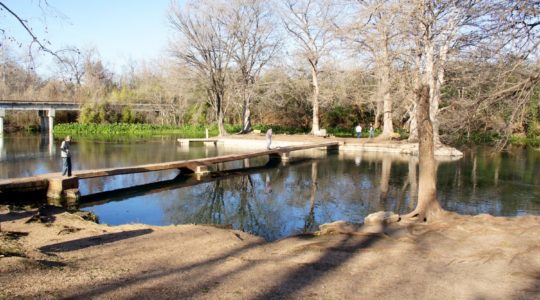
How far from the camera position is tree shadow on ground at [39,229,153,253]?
22.8 ft

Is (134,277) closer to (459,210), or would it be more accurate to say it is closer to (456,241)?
(456,241)

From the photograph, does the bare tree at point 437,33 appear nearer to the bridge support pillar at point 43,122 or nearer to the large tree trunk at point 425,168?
the large tree trunk at point 425,168

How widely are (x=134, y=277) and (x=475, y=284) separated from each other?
3.97 meters

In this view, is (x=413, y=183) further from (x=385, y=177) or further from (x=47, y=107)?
(x=47, y=107)

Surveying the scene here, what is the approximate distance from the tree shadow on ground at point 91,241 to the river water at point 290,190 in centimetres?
248

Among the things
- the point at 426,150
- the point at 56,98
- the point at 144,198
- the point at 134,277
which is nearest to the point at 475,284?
the point at 134,277

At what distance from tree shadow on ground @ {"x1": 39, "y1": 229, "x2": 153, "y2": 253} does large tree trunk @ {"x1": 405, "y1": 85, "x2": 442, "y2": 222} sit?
542cm

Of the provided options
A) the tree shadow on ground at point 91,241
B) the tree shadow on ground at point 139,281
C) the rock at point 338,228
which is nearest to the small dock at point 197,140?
the tree shadow on ground at point 91,241

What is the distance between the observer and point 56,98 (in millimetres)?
54594

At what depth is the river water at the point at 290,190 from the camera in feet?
40.3

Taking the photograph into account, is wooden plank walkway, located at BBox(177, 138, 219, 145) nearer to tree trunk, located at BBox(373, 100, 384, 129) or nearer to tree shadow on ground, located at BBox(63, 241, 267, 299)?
tree trunk, located at BBox(373, 100, 384, 129)

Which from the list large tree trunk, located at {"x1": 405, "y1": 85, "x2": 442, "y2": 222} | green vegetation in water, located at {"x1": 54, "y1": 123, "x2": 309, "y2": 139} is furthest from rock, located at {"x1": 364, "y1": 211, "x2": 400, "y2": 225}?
green vegetation in water, located at {"x1": 54, "y1": 123, "x2": 309, "y2": 139}

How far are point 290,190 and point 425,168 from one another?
23.8 feet

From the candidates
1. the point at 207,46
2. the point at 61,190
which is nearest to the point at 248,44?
the point at 207,46
